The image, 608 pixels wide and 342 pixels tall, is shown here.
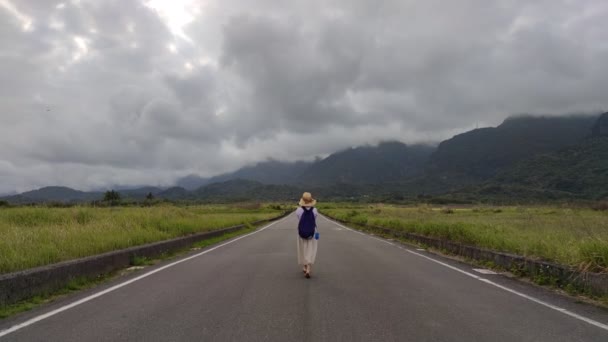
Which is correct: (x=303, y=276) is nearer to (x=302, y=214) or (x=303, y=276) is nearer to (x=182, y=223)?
(x=302, y=214)

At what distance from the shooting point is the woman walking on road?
10.1 meters

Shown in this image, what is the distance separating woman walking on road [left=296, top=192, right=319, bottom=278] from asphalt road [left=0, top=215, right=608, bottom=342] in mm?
417

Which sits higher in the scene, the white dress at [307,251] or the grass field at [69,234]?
the grass field at [69,234]

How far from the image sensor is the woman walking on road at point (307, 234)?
10.1 m

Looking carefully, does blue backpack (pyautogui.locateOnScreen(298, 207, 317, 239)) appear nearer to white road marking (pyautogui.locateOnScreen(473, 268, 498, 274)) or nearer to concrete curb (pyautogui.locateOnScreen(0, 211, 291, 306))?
white road marking (pyautogui.locateOnScreen(473, 268, 498, 274))

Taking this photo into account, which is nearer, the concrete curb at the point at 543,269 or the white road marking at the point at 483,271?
the concrete curb at the point at 543,269

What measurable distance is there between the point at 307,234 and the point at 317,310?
150 inches

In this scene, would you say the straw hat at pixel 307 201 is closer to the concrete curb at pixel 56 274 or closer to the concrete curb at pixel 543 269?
the concrete curb at pixel 56 274

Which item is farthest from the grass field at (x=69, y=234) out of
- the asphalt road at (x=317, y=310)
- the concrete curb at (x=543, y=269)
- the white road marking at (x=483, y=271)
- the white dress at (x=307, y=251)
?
the concrete curb at (x=543, y=269)

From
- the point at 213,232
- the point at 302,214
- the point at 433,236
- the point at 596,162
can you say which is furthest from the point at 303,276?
the point at 596,162

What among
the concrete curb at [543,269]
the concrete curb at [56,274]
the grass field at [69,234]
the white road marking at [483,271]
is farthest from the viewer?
the white road marking at [483,271]

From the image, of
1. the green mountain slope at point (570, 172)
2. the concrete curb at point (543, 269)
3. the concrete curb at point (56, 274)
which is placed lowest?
the concrete curb at point (543, 269)

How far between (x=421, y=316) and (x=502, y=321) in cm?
103

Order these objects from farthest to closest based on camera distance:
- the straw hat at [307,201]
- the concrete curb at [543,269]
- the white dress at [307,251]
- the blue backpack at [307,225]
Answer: the straw hat at [307,201] → the blue backpack at [307,225] → the white dress at [307,251] → the concrete curb at [543,269]
